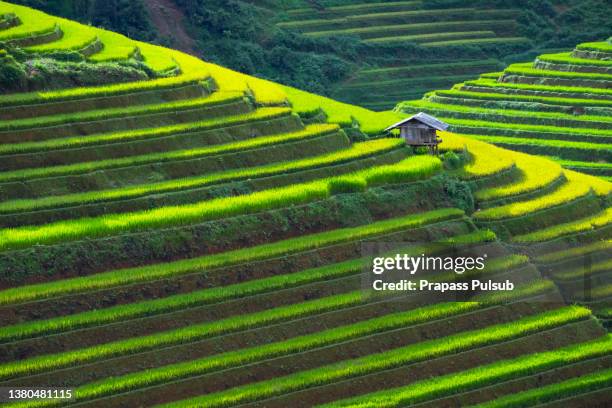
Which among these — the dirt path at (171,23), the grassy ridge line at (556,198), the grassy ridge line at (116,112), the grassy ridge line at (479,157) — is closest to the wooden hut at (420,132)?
the grassy ridge line at (479,157)

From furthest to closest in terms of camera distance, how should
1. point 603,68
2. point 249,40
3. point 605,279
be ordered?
point 249,40
point 603,68
point 605,279

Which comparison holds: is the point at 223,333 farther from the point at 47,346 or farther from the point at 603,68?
the point at 603,68

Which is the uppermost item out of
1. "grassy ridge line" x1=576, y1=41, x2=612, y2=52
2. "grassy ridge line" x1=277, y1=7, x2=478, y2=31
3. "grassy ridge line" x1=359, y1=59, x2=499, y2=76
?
"grassy ridge line" x1=576, y1=41, x2=612, y2=52

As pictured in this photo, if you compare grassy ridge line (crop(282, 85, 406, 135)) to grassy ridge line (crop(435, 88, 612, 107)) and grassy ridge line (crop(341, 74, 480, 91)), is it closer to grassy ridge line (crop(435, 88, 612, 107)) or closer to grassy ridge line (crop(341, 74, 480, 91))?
grassy ridge line (crop(435, 88, 612, 107))

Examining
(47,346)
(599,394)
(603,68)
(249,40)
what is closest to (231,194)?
(47,346)

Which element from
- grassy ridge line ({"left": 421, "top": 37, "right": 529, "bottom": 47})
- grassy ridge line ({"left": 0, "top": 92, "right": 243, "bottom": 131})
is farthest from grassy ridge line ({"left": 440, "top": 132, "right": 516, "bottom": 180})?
grassy ridge line ({"left": 421, "top": 37, "right": 529, "bottom": 47})

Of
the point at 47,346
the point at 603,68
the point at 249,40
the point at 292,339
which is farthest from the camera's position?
the point at 249,40
